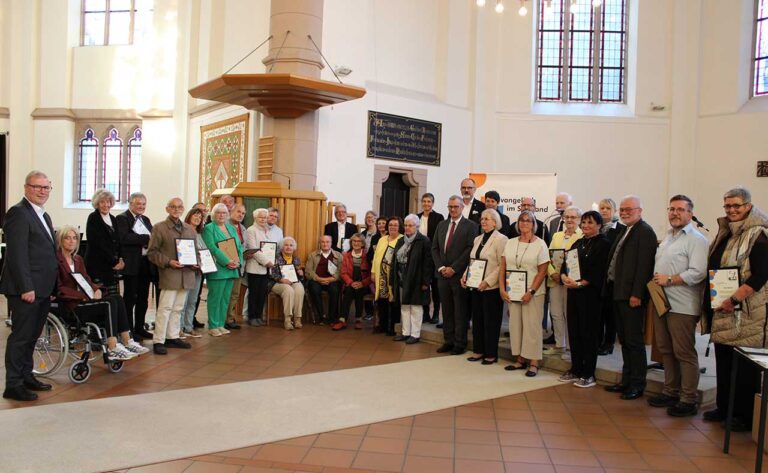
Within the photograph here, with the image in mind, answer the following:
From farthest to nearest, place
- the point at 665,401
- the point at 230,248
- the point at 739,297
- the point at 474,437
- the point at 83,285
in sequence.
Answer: the point at 230,248
the point at 83,285
the point at 665,401
the point at 739,297
the point at 474,437

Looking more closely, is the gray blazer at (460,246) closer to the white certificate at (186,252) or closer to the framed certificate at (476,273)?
the framed certificate at (476,273)

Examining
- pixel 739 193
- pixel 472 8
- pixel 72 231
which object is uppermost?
pixel 472 8

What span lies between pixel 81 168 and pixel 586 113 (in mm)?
13198

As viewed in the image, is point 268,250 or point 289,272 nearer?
point 268,250

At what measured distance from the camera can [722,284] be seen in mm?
4695

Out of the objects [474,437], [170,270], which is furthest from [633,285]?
[170,270]

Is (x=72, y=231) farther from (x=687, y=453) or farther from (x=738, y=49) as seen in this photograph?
(x=738, y=49)

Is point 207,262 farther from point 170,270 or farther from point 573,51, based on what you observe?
point 573,51

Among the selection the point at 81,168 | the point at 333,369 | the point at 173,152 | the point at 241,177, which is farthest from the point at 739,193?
the point at 81,168

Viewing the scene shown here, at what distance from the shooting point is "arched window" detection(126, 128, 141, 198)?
16953 mm

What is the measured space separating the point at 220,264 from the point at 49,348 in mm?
2511

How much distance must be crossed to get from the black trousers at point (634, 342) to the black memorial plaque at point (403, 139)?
290 inches

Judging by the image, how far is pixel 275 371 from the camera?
602cm

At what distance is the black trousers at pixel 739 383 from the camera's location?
15.6ft
